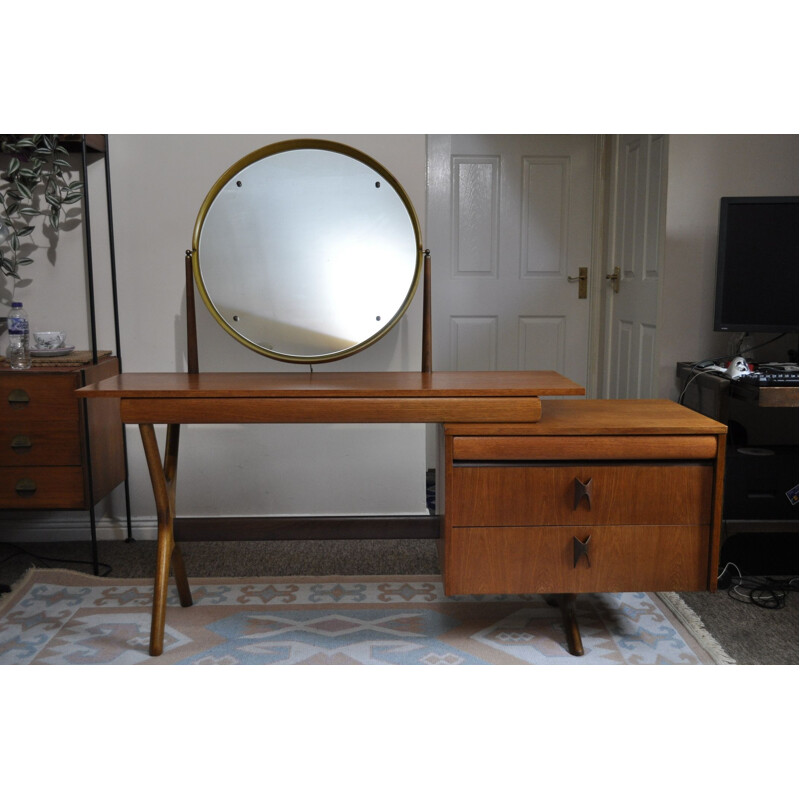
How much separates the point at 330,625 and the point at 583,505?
82 centimetres

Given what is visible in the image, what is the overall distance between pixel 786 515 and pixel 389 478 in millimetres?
1331

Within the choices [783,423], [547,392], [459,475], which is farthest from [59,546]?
[783,423]

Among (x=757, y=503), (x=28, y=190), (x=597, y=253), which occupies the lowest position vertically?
(x=757, y=503)

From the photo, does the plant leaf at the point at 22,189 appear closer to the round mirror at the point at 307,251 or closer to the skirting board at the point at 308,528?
the round mirror at the point at 307,251

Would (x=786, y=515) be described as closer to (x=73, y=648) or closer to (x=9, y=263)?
(x=73, y=648)

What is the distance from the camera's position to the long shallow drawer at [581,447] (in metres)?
1.75

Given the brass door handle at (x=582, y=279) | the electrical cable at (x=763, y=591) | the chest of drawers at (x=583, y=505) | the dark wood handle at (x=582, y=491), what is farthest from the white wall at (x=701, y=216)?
the dark wood handle at (x=582, y=491)

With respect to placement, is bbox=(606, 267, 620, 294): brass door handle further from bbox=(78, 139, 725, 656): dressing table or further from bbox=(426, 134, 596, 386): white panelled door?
bbox=(78, 139, 725, 656): dressing table

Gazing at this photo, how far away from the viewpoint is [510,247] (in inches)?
142

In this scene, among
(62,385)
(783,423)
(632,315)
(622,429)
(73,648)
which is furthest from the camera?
(632,315)

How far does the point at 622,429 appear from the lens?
68.9 inches

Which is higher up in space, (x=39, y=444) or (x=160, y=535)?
(x=39, y=444)

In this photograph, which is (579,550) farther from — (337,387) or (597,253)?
(597,253)

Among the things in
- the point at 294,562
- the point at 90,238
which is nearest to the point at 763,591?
the point at 294,562
